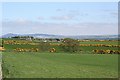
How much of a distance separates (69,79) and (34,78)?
1.88m

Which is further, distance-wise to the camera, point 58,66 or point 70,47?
point 70,47

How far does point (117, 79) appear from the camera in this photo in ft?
57.8

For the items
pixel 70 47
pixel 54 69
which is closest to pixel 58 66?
pixel 54 69

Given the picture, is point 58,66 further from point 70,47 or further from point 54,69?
point 70,47

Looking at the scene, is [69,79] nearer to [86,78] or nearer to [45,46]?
[86,78]

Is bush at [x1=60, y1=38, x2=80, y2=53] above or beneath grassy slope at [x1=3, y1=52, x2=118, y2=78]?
beneath

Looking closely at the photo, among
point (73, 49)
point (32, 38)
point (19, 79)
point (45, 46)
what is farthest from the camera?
point (32, 38)

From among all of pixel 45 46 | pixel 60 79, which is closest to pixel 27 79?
pixel 60 79

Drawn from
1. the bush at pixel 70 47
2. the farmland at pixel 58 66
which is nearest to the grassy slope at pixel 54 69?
the farmland at pixel 58 66

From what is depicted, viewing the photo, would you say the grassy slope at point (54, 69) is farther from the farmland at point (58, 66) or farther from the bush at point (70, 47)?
the bush at point (70, 47)

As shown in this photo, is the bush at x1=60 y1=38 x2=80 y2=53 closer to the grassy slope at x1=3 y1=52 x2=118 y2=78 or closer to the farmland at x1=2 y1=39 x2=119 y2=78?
the farmland at x1=2 y1=39 x2=119 y2=78

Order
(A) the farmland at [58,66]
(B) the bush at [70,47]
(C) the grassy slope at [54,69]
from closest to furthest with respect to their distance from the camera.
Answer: (C) the grassy slope at [54,69], (A) the farmland at [58,66], (B) the bush at [70,47]

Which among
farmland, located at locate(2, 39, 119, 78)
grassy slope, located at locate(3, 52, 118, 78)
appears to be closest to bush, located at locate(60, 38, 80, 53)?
farmland, located at locate(2, 39, 119, 78)

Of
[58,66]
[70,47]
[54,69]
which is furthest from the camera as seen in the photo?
[70,47]
